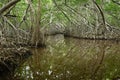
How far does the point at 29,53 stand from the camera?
10.5 metres

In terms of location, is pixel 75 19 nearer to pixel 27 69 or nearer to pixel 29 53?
pixel 29 53

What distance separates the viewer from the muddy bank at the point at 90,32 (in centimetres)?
1800

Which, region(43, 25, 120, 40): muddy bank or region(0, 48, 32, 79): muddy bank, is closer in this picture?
region(0, 48, 32, 79): muddy bank

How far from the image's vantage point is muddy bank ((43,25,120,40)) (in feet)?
59.1

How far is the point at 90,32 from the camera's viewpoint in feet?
67.9

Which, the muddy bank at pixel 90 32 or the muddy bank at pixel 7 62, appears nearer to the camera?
the muddy bank at pixel 7 62

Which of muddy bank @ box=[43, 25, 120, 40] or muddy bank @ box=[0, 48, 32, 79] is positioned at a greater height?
muddy bank @ box=[0, 48, 32, 79]

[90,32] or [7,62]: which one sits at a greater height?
[7,62]

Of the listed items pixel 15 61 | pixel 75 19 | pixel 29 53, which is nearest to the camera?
pixel 15 61

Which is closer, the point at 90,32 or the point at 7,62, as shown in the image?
the point at 7,62

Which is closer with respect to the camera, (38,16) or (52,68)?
(52,68)

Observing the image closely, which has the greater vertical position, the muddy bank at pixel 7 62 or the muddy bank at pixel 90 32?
the muddy bank at pixel 7 62

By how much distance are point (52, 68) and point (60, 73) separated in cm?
82

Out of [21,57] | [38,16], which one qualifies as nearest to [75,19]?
[38,16]
